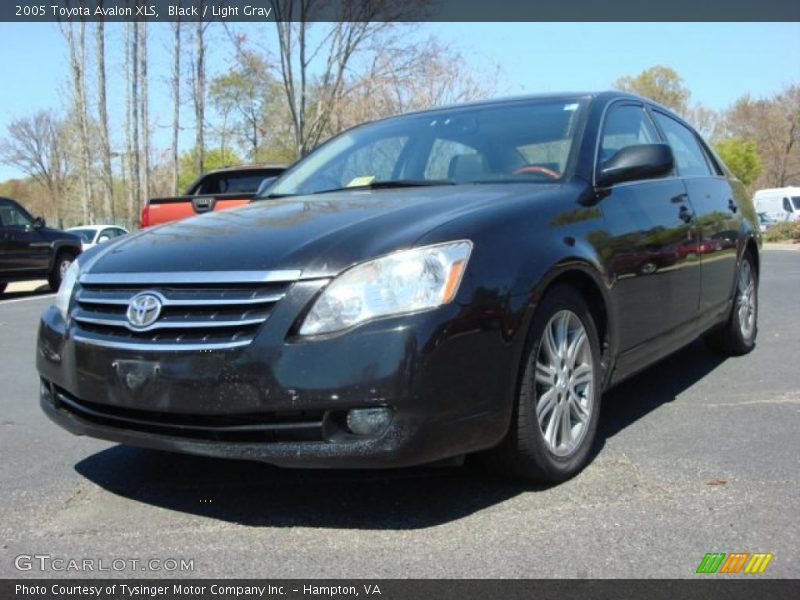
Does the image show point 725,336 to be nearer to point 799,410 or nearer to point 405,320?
point 799,410

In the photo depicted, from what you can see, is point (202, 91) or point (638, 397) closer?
point (638, 397)

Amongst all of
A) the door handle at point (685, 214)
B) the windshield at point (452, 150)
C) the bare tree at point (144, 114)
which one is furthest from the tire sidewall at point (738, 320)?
the bare tree at point (144, 114)

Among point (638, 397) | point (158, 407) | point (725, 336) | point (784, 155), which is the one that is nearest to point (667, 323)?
point (638, 397)

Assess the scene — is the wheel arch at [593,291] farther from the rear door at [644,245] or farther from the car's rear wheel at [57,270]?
the car's rear wheel at [57,270]

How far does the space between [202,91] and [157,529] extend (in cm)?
2801

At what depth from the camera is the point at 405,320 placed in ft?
8.29

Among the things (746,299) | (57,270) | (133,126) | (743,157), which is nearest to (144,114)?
(133,126)

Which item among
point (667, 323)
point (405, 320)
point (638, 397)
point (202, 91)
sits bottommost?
point (638, 397)

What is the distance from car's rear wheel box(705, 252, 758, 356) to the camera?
5.48 metres

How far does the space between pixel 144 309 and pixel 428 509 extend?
1266 millimetres

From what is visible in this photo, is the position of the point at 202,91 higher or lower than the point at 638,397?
higher

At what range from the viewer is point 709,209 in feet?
15.6

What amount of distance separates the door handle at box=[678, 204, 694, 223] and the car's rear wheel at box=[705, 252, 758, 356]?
1186 mm

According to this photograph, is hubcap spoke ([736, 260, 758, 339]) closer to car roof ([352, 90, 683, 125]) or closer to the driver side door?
car roof ([352, 90, 683, 125])
